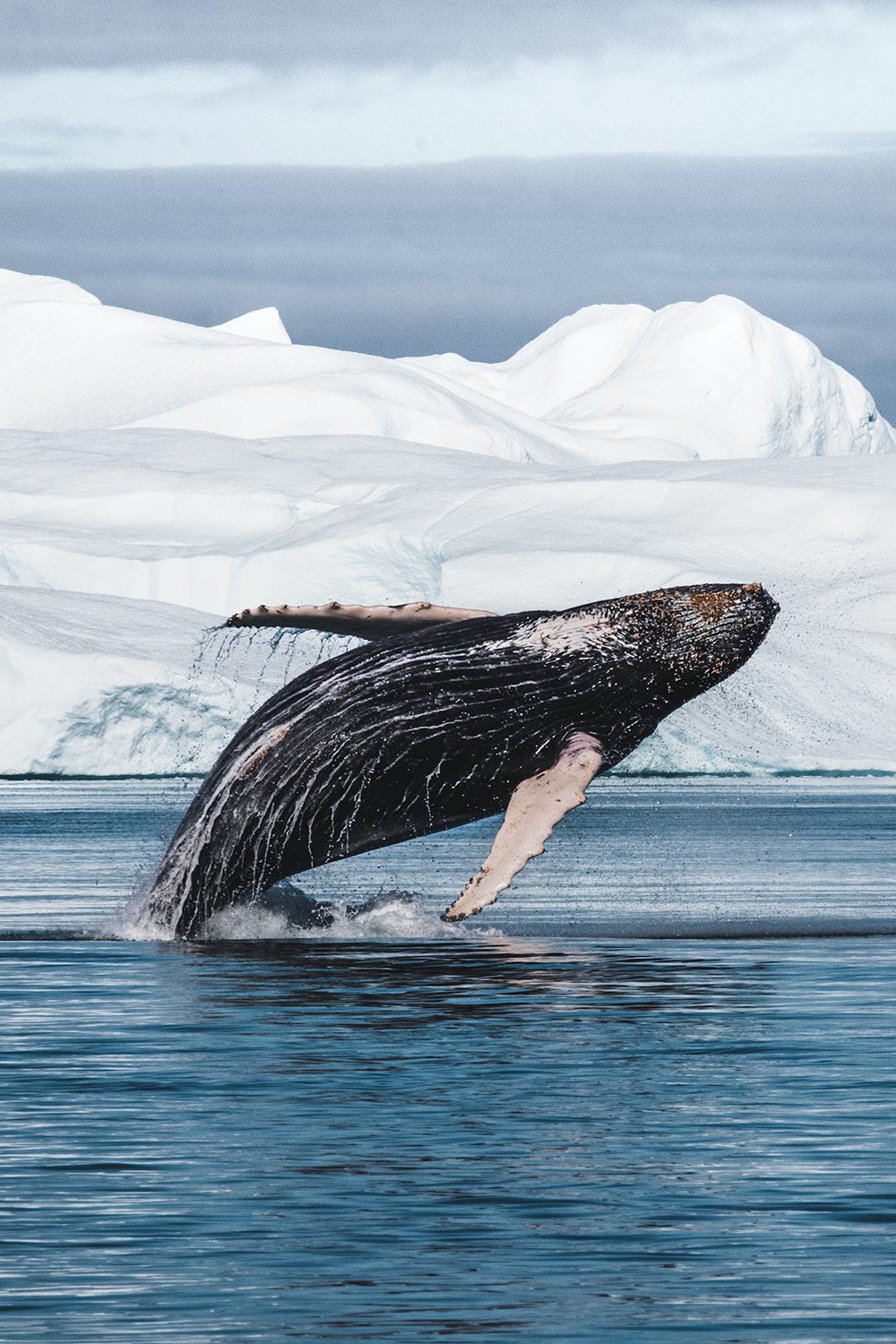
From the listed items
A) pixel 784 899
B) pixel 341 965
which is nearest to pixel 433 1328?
pixel 341 965

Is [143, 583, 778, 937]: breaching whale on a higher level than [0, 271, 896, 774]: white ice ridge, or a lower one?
higher

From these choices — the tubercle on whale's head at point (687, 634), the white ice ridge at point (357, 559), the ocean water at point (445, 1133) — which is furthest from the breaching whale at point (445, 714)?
the white ice ridge at point (357, 559)

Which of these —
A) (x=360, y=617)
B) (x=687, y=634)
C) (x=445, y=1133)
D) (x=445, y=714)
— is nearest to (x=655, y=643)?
(x=687, y=634)

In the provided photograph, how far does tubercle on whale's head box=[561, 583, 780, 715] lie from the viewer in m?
13.1

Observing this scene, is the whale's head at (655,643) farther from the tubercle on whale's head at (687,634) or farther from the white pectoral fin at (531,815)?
the white pectoral fin at (531,815)

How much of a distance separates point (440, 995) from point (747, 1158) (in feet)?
15.8

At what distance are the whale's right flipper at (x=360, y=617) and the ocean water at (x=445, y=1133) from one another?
84.4 inches

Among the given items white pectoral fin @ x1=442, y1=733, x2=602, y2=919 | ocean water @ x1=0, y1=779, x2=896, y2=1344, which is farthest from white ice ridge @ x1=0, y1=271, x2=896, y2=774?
white pectoral fin @ x1=442, y1=733, x2=602, y2=919

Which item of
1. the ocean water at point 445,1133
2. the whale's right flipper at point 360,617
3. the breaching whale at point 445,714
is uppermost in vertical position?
the whale's right flipper at point 360,617

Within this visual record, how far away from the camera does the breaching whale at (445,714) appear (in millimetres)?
13211

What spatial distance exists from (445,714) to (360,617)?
78 centimetres

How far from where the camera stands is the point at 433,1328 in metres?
6.21

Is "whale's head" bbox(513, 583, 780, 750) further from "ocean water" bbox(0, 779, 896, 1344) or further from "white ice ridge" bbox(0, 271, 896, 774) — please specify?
"white ice ridge" bbox(0, 271, 896, 774)

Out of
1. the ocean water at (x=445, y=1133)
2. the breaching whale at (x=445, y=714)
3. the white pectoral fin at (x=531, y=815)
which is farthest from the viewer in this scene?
the breaching whale at (x=445, y=714)
